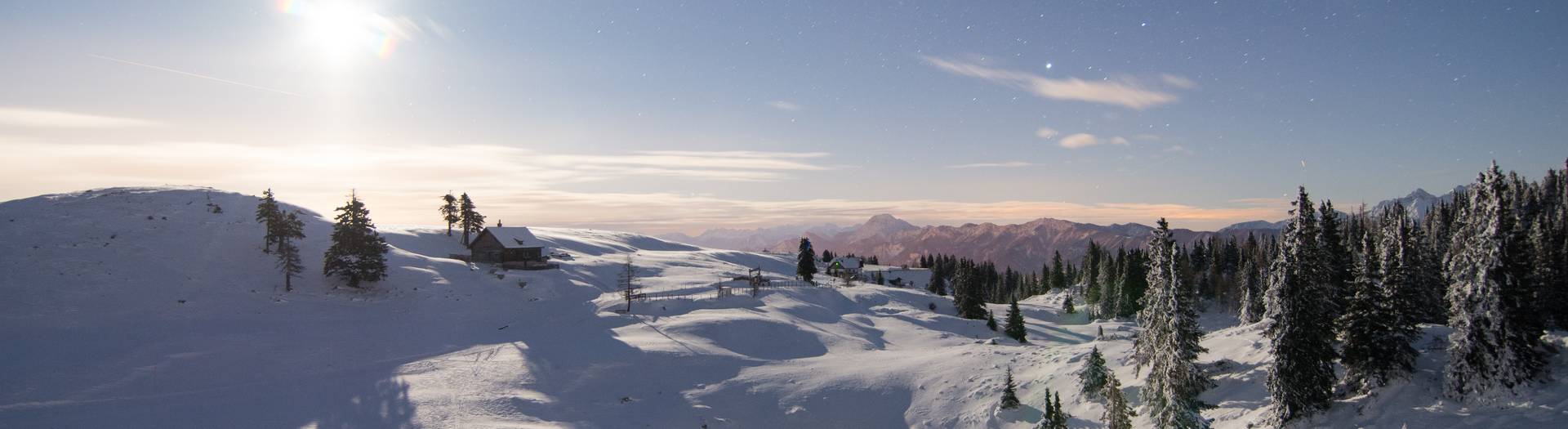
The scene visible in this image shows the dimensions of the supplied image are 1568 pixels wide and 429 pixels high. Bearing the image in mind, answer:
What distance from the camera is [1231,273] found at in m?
108

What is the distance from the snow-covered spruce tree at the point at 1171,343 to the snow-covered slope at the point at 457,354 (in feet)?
10.5

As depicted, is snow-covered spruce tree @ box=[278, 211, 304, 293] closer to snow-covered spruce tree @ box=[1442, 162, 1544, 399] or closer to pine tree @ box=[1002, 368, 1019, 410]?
pine tree @ box=[1002, 368, 1019, 410]

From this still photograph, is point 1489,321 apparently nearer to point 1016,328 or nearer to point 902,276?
point 1016,328

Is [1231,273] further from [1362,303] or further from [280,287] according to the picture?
[280,287]

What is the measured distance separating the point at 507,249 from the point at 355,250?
71.0ft

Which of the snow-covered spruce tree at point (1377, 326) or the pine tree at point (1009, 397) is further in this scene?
the pine tree at point (1009, 397)

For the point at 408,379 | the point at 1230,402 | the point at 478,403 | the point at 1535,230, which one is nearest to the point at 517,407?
the point at 478,403

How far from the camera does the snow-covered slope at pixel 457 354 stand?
29281 mm

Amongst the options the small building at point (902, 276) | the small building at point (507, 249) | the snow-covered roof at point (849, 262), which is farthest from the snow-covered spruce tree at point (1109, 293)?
the small building at point (507, 249)

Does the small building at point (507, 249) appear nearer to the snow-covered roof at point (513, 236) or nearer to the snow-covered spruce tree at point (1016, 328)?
the snow-covered roof at point (513, 236)

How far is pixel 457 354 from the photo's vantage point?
41625 mm

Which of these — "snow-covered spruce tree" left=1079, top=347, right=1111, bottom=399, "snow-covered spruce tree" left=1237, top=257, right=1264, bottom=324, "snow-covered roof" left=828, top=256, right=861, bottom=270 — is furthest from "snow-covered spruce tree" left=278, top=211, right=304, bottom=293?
"snow-covered spruce tree" left=1237, top=257, right=1264, bottom=324

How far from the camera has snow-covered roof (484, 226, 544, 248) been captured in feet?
263

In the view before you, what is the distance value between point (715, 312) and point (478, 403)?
27.1 m
